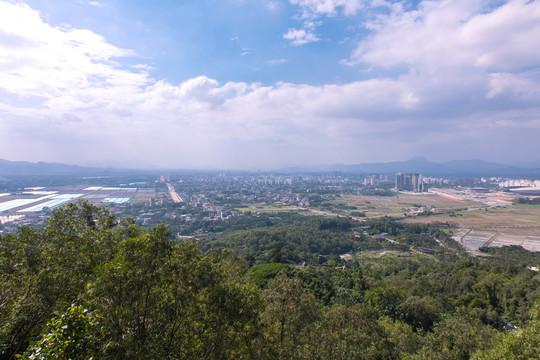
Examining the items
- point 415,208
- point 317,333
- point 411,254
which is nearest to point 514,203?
point 415,208

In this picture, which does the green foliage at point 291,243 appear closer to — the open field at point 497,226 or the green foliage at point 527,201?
the open field at point 497,226

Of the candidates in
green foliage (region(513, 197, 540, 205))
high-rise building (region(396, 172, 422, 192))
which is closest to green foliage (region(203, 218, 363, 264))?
green foliage (region(513, 197, 540, 205))

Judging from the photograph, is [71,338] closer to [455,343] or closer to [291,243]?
[455,343]

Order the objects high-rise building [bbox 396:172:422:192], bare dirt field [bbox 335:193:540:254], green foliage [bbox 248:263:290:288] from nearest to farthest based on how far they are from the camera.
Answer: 1. green foliage [bbox 248:263:290:288]
2. bare dirt field [bbox 335:193:540:254]
3. high-rise building [bbox 396:172:422:192]

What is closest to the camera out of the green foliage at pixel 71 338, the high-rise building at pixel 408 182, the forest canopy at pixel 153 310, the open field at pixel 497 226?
the green foliage at pixel 71 338

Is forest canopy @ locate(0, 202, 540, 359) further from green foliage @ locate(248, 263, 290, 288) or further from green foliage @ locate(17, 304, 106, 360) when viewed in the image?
green foliage @ locate(248, 263, 290, 288)

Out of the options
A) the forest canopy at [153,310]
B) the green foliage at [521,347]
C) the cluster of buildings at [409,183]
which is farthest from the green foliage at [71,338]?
the cluster of buildings at [409,183]

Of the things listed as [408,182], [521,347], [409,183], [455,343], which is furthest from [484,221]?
[408,182]

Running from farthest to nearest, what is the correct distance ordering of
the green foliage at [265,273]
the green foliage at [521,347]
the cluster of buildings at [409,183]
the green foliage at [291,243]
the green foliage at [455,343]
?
the cluster of buildings at [409,183], the green foliage at [291,243], the green foliage at [265,273], the green foliage at [455,343], the green foliage at [521,347]

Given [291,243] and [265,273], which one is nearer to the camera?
[265,273]

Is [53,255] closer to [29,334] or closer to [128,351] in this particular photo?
[29,334]

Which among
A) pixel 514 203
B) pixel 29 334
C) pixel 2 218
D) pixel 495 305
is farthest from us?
pixel 514 203
